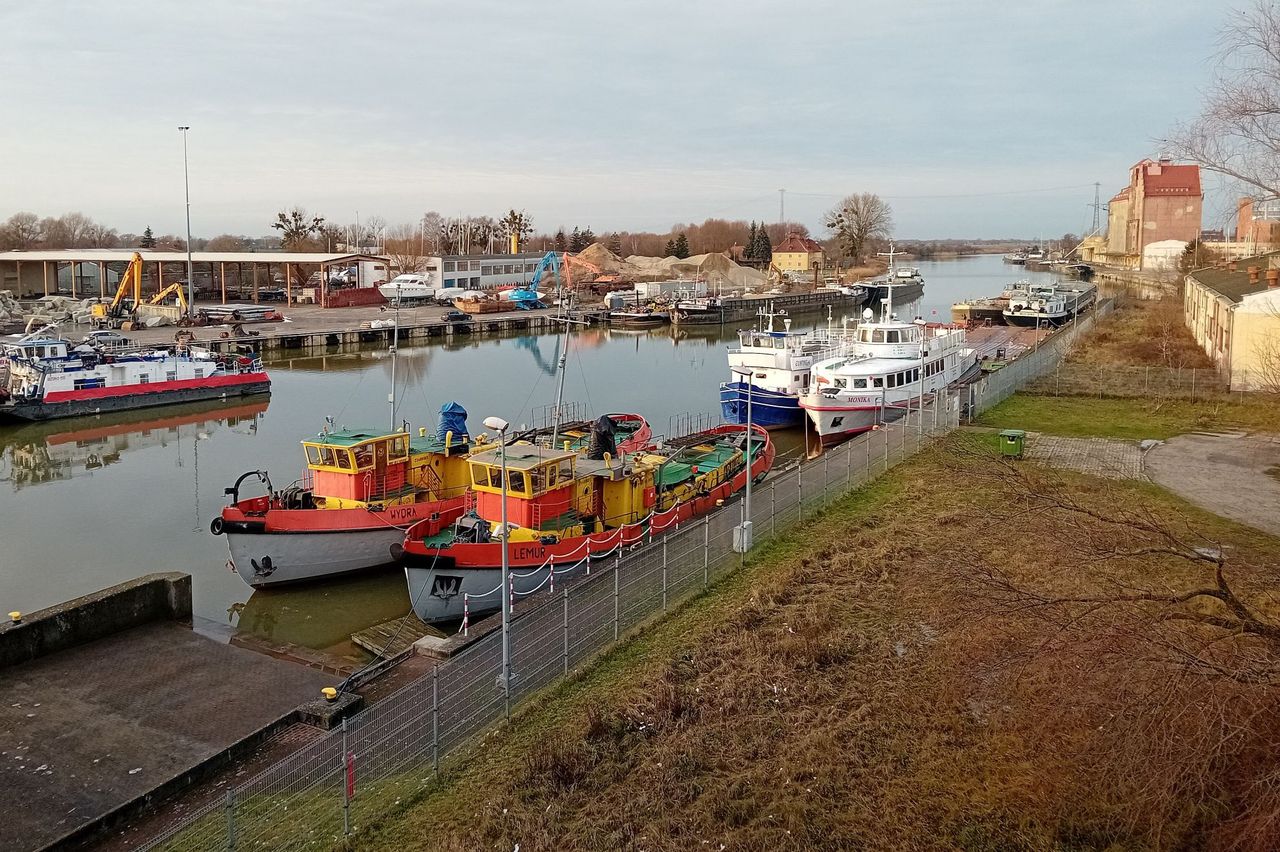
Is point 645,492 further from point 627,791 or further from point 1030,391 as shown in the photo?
point 1030,391

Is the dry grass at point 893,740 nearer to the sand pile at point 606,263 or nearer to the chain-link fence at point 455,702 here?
the chain-link fence at point 455,702

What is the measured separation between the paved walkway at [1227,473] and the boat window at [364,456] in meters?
18.6

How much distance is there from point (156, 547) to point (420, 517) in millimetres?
8025

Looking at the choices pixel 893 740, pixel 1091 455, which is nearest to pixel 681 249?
pixel 1091 455

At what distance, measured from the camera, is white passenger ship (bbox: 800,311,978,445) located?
121ft

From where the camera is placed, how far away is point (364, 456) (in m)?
22.4

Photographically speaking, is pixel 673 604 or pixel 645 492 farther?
pixel 645 492

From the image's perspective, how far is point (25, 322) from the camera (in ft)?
227

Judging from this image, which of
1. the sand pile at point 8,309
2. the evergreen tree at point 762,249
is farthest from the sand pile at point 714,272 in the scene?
the sand pile at point 8,309

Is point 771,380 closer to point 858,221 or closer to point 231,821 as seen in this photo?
point 231,821

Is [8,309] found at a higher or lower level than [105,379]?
higher

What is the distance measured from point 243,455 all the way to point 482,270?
76329mm

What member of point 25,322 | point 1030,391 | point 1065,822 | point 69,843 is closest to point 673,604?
point 1065,822

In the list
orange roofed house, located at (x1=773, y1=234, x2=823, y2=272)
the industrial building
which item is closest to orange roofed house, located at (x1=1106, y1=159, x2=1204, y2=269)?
orange roofed house, located at (x1=773, y1=234, x2=823, y2=272)
